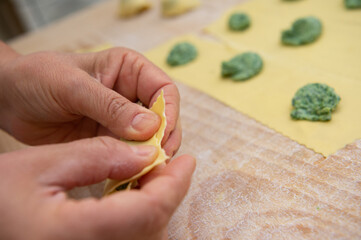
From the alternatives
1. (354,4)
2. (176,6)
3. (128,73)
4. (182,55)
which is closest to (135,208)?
(128,73)

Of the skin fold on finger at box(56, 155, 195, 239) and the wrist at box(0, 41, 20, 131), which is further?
the wrist at box(0, 41, 20, 131)

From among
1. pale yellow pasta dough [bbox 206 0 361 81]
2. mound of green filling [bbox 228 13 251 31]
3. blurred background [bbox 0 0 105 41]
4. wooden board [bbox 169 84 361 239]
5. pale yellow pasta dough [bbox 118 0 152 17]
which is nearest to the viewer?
wooden board [bbox 169 84 361 239]

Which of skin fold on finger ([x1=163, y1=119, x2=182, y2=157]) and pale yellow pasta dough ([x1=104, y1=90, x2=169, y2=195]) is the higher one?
pale yellow pasta dough ([x1=104, y1=90, x2=169, y2=195])

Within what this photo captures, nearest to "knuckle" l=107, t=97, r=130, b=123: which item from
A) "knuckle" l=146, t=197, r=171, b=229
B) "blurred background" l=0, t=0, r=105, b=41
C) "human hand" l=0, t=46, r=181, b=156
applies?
"human hand" l=0, t=46, r=181, b=156

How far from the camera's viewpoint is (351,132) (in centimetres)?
94

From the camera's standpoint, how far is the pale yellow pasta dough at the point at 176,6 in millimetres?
1987

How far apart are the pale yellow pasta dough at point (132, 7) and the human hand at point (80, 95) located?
3.95ft

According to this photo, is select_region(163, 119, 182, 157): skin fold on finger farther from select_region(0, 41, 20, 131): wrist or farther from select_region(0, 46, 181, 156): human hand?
select_region(0, 41, 20, 131): wrist

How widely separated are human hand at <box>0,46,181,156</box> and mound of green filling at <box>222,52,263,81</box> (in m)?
0.44

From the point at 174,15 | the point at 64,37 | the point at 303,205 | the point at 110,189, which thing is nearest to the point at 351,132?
the point at 303,205

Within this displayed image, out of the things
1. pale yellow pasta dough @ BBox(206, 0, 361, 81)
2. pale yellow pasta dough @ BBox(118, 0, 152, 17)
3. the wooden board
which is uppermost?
pale yellow pasta dough @ BBox(118, 0, 152, 17)

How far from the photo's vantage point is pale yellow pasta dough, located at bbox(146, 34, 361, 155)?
96 centimetres

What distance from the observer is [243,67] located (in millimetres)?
1307

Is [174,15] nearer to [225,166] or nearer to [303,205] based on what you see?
[225,166]
